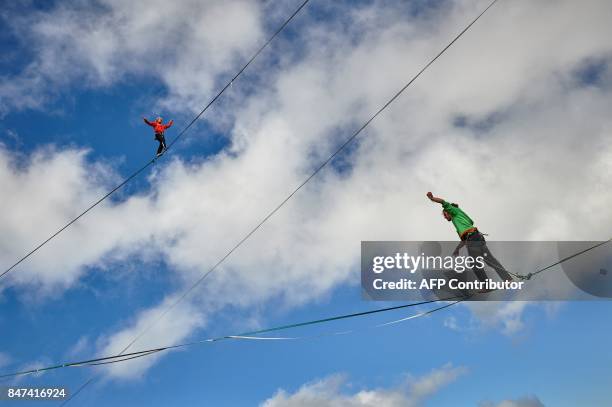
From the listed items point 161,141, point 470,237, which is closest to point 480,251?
point 470,237

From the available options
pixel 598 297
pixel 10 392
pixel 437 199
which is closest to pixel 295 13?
pixel 437 199

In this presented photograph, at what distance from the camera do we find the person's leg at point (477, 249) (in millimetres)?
16375

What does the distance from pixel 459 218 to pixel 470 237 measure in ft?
2.03

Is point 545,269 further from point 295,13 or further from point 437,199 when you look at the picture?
point 295,13

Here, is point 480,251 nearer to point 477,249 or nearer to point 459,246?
point 477,249

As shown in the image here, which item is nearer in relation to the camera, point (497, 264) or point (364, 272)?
point (497, 264)

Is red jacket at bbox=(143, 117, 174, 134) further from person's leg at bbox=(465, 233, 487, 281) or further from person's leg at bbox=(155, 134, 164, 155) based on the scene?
person's leg at bbox=(465, 233, 487, 281)

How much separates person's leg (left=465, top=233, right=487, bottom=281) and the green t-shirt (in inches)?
13.9

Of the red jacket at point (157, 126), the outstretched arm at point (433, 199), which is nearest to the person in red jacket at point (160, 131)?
the red jacket at point (157, 126)

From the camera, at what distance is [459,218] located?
1680 cm

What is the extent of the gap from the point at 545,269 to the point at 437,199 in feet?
11.1

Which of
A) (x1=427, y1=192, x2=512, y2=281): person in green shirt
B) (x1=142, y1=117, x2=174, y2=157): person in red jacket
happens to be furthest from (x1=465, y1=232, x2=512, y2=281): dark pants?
(x1=142, y1=117, x2=174, y2=157): person in red jacket

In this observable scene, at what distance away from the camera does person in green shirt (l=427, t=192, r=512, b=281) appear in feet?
53.6

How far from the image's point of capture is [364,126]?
15555 mm
